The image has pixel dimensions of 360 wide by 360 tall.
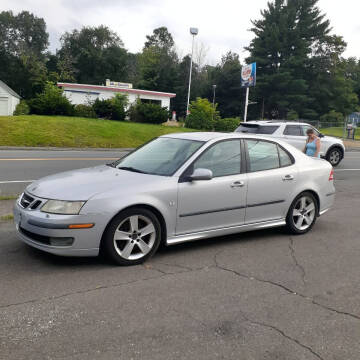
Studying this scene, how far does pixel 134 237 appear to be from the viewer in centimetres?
457

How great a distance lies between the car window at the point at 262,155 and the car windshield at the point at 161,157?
2.49 ft

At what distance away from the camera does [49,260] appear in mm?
4633

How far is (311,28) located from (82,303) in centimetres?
6109

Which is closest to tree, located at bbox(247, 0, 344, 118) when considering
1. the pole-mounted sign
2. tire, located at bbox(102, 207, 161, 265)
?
the pole-mounted sign

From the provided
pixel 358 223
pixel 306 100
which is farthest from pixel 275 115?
pixel 358 223

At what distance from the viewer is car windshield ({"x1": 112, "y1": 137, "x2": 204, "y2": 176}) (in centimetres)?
511

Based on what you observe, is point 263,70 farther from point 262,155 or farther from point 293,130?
point 262,155

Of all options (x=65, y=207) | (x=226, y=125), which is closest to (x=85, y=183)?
(x=65, y=207)

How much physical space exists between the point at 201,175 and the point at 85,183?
4.28ft

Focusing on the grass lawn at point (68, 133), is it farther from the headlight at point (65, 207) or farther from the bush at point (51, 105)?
the headlight at point (65, 207)

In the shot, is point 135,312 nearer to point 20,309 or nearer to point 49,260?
point 20,309

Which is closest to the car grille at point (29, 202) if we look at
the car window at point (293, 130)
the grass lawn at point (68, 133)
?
the car window at point (293, 130)

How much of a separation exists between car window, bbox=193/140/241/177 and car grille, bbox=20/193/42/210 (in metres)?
1.83

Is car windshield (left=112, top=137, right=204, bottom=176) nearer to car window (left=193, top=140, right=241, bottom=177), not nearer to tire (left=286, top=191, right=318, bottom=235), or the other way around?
car window (left=193, top=140, right=241, bottom=177)
